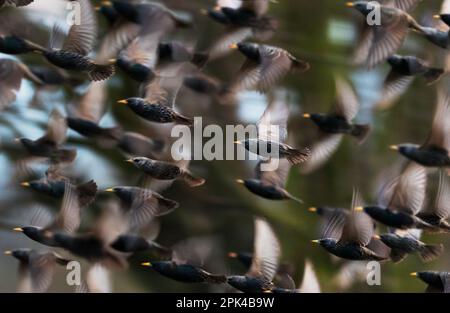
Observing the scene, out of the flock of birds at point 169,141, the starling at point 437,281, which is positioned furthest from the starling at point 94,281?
the starling at point 437,281

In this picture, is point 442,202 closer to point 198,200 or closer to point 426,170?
point 426,170

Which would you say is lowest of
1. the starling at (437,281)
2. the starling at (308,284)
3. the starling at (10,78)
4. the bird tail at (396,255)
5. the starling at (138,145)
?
the starling at (308,284)

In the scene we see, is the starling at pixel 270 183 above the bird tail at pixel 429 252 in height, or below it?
above

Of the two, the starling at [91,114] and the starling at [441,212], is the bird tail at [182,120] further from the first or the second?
the starling at [441,212]

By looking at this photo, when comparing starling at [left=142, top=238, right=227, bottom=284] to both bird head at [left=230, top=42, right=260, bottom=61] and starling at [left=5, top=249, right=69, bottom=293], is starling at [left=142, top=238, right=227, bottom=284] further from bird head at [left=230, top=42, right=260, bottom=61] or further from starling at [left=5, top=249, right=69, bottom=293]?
bird head at [left=230, top=42, right=260, bottom=61]

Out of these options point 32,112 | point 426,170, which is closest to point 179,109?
point 32,112

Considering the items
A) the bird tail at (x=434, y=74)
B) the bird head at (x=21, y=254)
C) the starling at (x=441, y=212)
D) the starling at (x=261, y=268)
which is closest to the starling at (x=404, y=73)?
the bird tail at (x=434, y=74)

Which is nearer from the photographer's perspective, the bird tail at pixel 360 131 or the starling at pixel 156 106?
the starling at pixel 156 106
